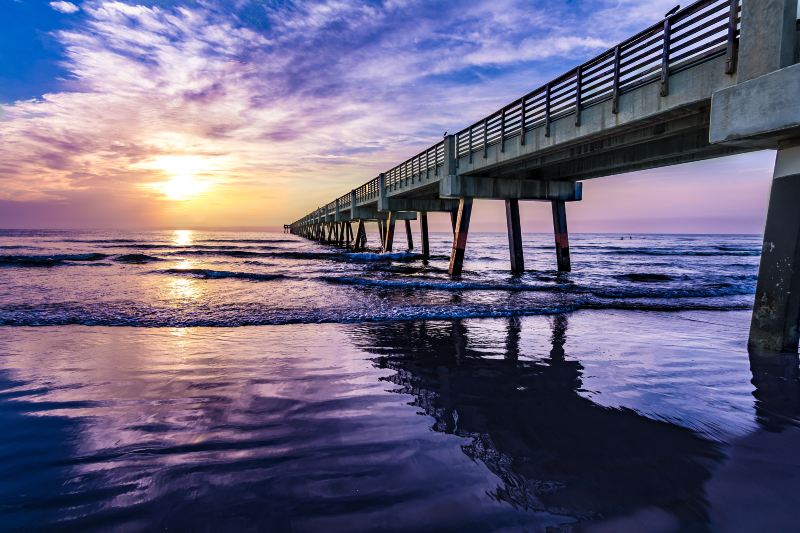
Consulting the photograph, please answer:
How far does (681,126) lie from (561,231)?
10.2 meters

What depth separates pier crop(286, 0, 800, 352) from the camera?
5883mm

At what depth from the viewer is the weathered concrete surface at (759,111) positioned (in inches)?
217

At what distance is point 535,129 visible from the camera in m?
12.7

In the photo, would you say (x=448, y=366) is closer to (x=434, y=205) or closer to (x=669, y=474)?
(x=669, y=474)

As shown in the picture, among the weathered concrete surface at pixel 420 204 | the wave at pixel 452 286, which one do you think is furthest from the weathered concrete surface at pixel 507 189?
the weathered concrete surface at pixel 420 204

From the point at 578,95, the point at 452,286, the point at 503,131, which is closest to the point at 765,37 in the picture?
the point at 578,95

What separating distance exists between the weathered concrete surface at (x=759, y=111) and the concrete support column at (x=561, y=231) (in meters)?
12.7

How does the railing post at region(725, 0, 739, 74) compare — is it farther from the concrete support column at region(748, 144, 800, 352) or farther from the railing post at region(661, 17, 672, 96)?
the concrete support column at region(748, 144, 800, 352)

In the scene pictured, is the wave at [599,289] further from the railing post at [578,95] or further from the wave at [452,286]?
the railing post at [578,95]

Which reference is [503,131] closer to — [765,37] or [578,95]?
[578,95]

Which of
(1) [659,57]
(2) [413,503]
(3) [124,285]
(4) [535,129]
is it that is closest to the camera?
(2) [413,503]

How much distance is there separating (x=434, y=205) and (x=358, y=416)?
89.1 ft

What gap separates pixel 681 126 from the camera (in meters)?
9.45

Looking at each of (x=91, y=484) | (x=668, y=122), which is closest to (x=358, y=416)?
(x=91, y=484)
